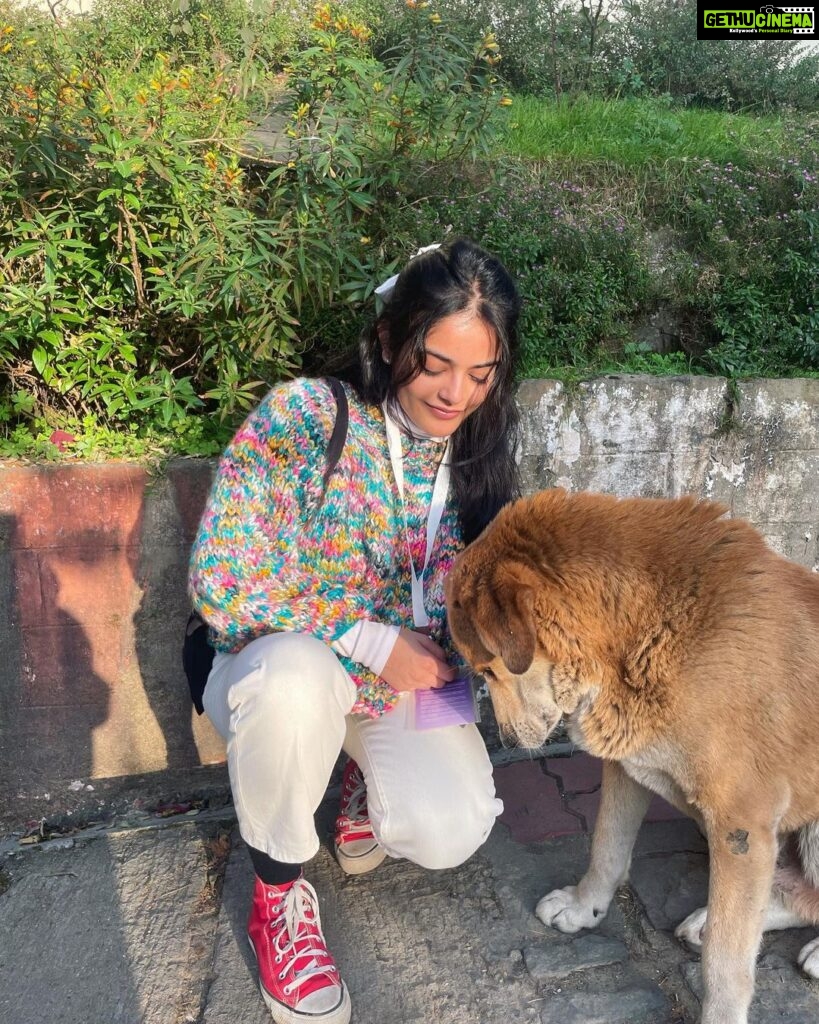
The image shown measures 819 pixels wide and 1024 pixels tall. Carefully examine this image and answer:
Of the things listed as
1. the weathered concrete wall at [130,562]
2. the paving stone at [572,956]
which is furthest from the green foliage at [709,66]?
the paving stone at [572,956]

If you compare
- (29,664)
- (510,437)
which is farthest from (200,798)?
(510,437)

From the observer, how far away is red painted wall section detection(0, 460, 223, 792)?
10.6 feet

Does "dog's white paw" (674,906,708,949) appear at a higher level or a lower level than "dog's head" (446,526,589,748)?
lower

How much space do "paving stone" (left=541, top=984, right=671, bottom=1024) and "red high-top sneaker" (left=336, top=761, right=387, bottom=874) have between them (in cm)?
77

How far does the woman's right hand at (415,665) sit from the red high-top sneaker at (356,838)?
0.70 meters

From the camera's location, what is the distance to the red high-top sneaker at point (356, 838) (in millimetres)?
2951

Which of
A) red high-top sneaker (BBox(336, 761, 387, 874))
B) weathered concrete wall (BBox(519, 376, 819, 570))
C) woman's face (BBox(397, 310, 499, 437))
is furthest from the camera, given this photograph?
weathered concrete wall (BBox(519, 376, 819, 570))

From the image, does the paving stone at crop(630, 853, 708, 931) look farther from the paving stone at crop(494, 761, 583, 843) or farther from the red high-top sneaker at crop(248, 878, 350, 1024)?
the red high-top sneaker at crop(248, 878, 350, 1024)

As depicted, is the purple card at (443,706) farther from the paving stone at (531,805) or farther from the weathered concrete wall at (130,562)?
the weathered concrete wall at (130,562)

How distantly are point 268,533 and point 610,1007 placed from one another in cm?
178

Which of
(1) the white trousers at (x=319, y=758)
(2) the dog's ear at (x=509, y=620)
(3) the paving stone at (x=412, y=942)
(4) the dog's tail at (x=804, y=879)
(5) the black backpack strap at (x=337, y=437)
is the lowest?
(3) the paving stone at (x=412, y=942)

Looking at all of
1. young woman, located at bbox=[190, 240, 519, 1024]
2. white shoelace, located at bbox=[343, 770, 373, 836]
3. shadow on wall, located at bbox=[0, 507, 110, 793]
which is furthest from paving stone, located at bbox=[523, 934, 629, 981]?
shadow on wall, located at bbox=[0, 507, 110, 793]

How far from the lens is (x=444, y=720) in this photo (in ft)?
8.74

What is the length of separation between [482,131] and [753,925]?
3.42 metres
